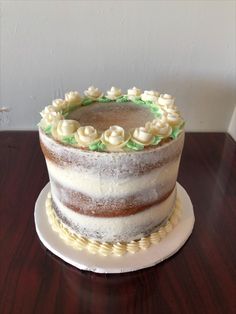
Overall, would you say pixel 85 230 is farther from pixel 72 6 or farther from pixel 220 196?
pixel 72 6

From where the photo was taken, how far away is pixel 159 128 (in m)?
0.73

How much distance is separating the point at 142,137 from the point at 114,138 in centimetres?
6

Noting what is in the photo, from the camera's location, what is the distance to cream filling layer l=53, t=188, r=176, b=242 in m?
0.78

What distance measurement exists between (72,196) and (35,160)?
40cm

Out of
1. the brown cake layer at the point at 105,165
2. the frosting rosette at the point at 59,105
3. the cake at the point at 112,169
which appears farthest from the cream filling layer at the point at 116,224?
the frosting rosette at the point at 59,105

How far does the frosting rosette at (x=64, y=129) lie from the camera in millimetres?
712

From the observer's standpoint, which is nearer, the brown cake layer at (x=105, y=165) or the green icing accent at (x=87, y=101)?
the brown cake layer at (x=105, y=165)

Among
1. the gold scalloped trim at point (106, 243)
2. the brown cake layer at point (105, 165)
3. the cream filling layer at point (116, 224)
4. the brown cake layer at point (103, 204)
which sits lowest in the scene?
the gold scalloped trim at point (106, 243)

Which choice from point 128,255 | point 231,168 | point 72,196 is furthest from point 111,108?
point 231,168

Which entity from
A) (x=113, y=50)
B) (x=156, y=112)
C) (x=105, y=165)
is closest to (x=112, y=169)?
(x=105, y=165)

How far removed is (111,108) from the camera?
87 centimetres

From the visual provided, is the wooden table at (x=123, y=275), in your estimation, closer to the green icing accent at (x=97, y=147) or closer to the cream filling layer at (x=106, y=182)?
the cream filling layer at (x=106, y=182)

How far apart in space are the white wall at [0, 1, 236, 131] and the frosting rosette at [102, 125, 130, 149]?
661 millimetres

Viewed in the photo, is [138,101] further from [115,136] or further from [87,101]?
[115,136]
